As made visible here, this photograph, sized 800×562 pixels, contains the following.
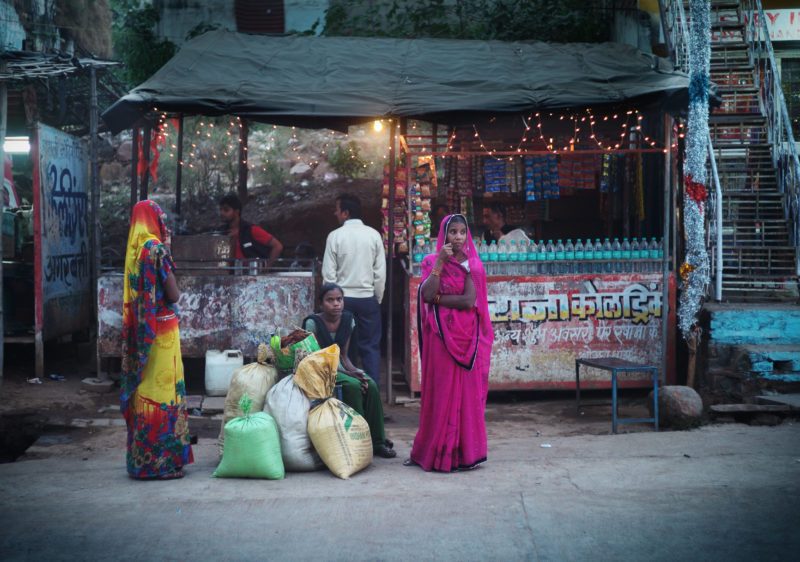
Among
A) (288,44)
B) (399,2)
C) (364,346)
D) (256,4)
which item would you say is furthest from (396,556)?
(256,4)

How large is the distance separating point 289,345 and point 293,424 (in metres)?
0.59

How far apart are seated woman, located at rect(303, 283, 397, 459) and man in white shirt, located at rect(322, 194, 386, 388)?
134 centimetres

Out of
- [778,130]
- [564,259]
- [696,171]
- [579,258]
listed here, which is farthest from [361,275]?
[778,130]

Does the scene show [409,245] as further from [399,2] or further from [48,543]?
[399,2]

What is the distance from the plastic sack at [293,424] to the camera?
4.93 meters

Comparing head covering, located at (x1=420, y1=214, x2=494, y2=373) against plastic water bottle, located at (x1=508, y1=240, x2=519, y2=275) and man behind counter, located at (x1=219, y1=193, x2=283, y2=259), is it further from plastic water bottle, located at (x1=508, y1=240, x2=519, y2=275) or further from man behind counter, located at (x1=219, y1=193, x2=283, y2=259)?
man behind counter, located at (x1=219, y1=193, x2=283, y2=259)

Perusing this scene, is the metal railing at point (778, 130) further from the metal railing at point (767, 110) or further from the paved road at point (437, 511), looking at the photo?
the paved road at point (437, 511)

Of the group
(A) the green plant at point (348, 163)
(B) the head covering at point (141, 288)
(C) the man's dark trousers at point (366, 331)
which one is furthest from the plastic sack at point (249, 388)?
(A) the green plant at point (348, 163)

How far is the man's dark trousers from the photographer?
23.0 feet

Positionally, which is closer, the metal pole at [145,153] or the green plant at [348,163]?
the metal pole at [145,153]

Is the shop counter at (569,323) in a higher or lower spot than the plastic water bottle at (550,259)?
lower

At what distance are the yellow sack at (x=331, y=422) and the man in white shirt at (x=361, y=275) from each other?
1933 millimetres

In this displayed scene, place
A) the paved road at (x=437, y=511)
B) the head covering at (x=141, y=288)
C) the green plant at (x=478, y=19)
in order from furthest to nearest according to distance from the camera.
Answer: the green plant at (x=478, y=19) → the head covering at (x=141, y=288) → the paved road at (x=437, y=511)

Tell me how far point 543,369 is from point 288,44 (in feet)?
16.5
